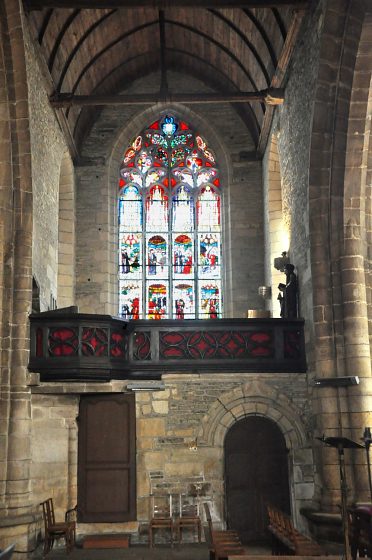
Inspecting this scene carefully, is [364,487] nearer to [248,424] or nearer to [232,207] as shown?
[248,424]

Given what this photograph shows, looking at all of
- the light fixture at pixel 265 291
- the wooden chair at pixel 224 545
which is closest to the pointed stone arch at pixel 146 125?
the light fixture at pixel 265 291

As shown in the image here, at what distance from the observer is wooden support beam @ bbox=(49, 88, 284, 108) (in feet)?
40.9

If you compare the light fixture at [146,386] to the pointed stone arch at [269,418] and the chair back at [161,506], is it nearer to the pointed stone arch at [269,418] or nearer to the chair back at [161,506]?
the pointed stone arch at [269,418]

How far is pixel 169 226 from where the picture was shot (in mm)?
16172

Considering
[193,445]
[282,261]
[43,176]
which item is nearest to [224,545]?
[193,445]

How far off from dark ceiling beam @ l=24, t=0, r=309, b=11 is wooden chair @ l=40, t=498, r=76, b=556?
24.0 ft

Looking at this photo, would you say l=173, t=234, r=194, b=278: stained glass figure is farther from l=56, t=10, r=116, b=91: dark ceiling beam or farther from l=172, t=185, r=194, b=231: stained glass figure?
l=56, t=10, r=116, b=91: dark ceiling beam

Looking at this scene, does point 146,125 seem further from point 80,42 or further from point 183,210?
point 80,42

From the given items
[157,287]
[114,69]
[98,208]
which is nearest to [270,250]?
[157,287]

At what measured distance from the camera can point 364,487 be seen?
9.32 metres

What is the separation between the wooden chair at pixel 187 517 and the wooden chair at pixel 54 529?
149cm

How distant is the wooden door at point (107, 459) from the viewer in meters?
10.8

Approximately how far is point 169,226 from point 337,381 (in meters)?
7.41

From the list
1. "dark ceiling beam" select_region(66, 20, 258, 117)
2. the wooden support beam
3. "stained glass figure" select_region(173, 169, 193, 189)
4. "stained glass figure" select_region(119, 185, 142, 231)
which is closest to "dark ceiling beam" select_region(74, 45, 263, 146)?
"dark ceiling beam" select_region(66, 20, 258, 117)
